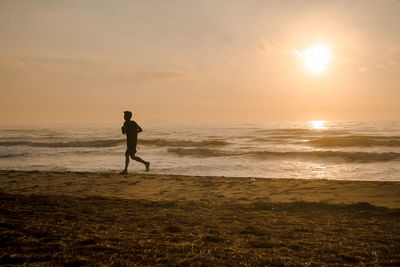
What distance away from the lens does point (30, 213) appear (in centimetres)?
462

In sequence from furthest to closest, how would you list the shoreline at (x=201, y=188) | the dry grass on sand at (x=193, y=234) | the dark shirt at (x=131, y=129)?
1. the dark shirt at (x=131, y=129)
2. the shoreline at (x=201, y=188)
3. the dry grass on sand at (x=193, y=234)

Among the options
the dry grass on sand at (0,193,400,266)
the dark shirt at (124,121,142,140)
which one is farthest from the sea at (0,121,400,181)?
the dry grass on sand at (0,193,400,266)

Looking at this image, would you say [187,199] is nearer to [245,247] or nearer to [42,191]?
[245,247]

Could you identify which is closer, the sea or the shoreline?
the shoreline

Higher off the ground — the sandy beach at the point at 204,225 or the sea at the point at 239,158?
the sandy beach at the point at 204,225

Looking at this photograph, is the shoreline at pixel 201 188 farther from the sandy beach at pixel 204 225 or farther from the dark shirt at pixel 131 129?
the dark shirt at pixel 131 129

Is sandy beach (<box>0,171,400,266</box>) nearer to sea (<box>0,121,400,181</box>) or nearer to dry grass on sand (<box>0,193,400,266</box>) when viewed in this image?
dry grass on sand (<box>0,193,400,266</box>)

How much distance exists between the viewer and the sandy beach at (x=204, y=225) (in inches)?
122

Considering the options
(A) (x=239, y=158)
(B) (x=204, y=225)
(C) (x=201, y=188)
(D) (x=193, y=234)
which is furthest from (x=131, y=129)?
(A) (x=239, y=158)

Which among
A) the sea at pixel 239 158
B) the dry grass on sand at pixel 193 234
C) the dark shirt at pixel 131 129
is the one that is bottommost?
the sea at pixel 239 158

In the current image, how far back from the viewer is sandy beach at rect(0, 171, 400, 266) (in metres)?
3.11

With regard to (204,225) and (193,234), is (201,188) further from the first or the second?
(193,234)

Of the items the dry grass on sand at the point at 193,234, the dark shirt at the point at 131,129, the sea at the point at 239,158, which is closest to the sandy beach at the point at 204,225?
the dry grass on sand at the point at 193,234

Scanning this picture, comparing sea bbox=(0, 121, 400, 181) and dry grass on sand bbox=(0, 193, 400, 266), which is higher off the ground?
dry grass on sand bbox=(0, 193, 400, 266)
